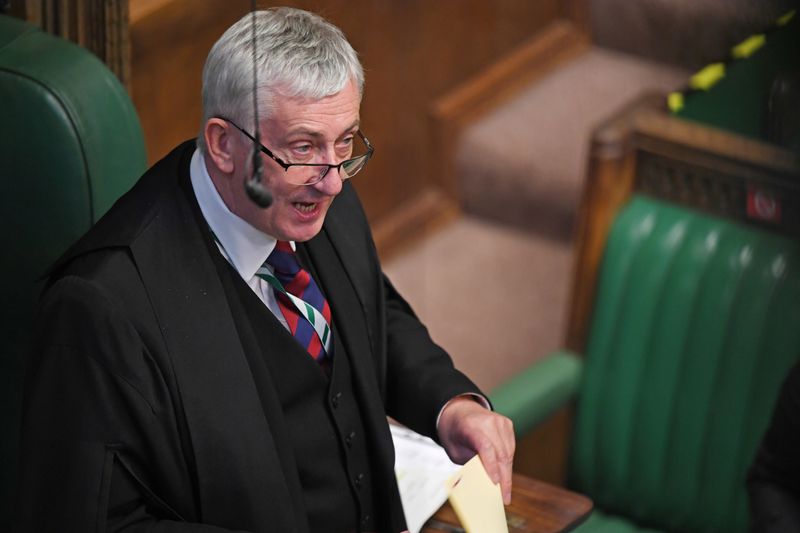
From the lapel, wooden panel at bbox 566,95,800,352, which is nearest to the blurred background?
wooden panel at bbox 566,95,800,352

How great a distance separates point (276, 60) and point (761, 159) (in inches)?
46.2

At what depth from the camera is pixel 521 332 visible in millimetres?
3740

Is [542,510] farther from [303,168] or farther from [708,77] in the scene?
[708,77]

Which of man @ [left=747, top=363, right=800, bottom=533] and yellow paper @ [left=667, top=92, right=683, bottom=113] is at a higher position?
yellow paper @ [left=667, top=92, right=683, bottom=113]

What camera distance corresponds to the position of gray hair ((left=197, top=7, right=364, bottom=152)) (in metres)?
1.71

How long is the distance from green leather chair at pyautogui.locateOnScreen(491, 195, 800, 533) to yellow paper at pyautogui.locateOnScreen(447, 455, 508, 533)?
3.36ft

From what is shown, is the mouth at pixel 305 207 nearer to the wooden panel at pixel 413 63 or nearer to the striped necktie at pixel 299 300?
the striped necktie at pixel 299 300

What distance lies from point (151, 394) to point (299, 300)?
0.96 feet

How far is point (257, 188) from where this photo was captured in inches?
64.2

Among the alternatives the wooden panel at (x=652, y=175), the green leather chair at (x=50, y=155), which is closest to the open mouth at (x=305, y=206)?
the green leather chair at (x=50, y=155)

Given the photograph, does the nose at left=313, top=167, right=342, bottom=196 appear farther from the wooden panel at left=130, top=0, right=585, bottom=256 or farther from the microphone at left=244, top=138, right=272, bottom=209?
the wooden panel at left=130, top=0, right=585, bottom=256

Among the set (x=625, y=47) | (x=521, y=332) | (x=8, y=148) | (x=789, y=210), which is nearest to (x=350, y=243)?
(x=8, y=148)

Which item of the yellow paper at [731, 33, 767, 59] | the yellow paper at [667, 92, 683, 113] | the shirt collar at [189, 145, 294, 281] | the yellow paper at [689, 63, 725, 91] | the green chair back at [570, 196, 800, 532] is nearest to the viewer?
the shirt collar at [189, 145, 294, 281]

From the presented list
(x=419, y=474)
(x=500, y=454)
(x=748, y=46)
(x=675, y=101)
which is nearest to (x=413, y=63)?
(x=675, y=101)
